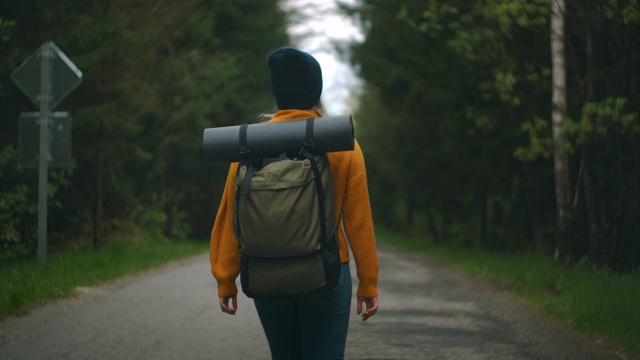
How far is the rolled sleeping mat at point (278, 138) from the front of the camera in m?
3.22

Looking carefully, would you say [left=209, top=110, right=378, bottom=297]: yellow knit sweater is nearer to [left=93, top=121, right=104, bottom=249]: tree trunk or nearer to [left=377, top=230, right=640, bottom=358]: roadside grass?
[left=377, top=230, right=640, bottom=358]: roadside grass

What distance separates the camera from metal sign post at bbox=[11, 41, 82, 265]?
39.2 feet

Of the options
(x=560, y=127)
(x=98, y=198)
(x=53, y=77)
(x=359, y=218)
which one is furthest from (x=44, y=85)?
(x=359, y=218)

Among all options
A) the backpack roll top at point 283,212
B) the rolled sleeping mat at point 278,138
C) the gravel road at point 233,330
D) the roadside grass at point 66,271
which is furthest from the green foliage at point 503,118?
the backpack roll top at point 283,212

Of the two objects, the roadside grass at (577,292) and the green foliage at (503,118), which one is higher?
the green foliage at (503,118)

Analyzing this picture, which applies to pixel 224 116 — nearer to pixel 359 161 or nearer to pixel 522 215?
pixel 522 215

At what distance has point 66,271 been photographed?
11.9 metres

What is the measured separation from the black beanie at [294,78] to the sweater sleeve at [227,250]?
1.18ft

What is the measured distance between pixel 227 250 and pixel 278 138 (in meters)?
0.53

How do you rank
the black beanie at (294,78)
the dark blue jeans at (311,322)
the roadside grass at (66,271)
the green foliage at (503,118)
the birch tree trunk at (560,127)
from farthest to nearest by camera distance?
1. the birch tree trunk at (560,127)
2. the green foliage at (503,118)
3. the roadside grass at (66,271)
4. the black beanie at (294,78)
5. the dark blue jeans at (311,322)

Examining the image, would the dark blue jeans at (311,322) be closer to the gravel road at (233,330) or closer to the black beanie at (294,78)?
the black beanie at (294,78)

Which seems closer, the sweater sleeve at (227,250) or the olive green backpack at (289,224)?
the olive green backpack at (289,224)

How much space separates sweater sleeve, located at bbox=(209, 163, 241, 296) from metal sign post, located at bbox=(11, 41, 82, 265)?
361 inches

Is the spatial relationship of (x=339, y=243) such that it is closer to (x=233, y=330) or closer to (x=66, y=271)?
(x=233, y=330)
